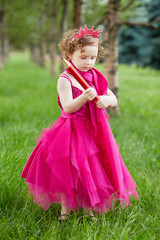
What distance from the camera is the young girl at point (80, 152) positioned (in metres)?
2.24

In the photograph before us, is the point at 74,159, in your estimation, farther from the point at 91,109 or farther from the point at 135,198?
the point at 135,198

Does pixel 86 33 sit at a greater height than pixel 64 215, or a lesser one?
greater

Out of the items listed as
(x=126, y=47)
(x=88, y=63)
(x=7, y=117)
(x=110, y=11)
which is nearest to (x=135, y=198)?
(x=88, y=63)

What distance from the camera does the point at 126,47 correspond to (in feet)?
101

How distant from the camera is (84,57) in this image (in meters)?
2.27

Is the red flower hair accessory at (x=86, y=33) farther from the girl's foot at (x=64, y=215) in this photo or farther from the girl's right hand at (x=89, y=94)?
the girl's foot at (x=64, y=215)

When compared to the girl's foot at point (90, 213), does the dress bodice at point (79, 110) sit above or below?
above

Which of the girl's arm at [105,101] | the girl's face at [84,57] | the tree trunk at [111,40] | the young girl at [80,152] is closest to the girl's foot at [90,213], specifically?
the young girl at [80,152]

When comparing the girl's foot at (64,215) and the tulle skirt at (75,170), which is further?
the girl's foot at (64,215)

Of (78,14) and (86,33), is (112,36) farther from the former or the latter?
(86,33)

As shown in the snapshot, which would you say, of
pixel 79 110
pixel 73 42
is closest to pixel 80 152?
pixel 79 110

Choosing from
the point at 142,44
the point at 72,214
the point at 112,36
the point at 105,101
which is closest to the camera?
the point at 105,101

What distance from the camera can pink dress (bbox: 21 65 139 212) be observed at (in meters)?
2.24

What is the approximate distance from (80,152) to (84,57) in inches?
29.3
